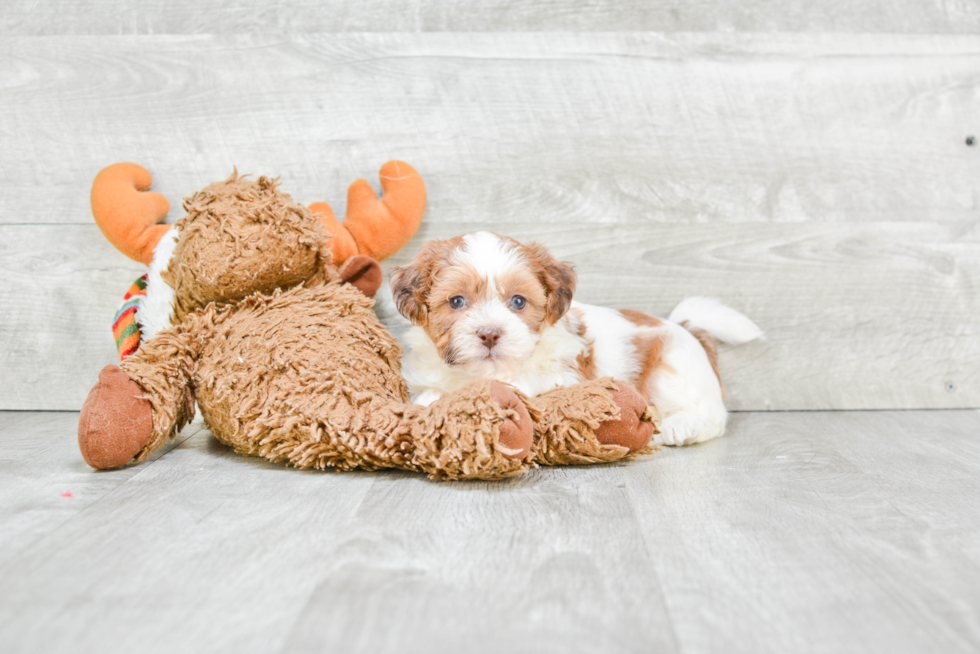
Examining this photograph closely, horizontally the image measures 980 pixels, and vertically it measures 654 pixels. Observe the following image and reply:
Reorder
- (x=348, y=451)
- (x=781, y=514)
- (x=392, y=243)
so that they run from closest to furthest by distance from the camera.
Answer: (x=781, y=514) → (x=348, y=451) → (x=392, y=243)

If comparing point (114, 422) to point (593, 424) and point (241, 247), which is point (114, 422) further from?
point (593, 424)

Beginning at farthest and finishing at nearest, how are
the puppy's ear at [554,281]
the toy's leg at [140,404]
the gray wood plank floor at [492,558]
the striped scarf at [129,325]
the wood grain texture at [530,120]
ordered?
the wood grain texture at [530,120] < the striped scarf at [129,325] < the puppy's ear at [554,281] < the toy's leg at [140,404] < the gray wood plank floor at [492,558]

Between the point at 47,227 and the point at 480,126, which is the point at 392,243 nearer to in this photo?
the point at 480,126

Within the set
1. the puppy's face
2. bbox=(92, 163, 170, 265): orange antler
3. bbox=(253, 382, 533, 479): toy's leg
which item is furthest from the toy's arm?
the puppy's face

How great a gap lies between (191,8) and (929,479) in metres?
2.30

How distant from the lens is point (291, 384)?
1.61 metres

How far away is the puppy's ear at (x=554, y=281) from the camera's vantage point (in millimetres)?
1802

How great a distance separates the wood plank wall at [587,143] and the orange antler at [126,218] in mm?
174

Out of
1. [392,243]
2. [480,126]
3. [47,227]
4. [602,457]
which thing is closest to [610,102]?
[480,126]

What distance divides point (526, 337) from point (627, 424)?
31cm

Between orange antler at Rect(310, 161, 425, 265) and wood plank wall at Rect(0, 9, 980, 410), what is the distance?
0.09 metres

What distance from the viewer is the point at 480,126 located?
2.26 m

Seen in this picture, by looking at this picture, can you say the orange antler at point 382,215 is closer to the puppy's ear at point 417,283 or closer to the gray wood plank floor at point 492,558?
the puppy's ear at point 417,283

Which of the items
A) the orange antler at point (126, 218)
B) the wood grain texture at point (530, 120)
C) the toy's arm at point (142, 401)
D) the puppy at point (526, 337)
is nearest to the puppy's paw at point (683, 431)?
the puppy at point (526, 337)
